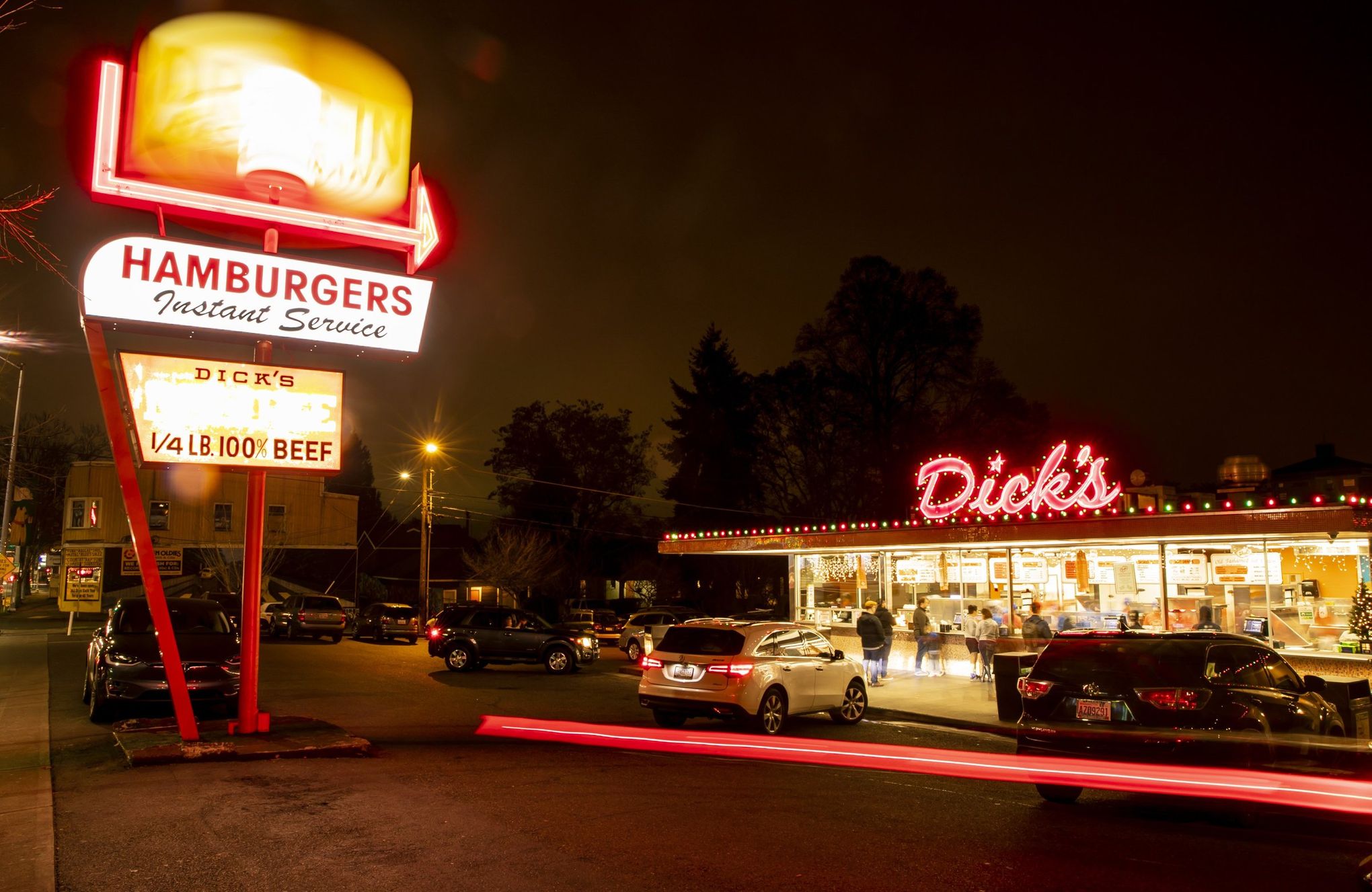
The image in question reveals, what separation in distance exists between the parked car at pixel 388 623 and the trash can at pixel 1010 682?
85.0 feet

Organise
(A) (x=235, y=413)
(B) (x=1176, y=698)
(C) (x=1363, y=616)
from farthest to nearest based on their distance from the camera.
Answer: (C) (x=1363, y=616)
(A) (x=235, y=413)
(B) (x=1176, y=698)

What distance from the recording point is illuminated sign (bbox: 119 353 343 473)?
10570 millimetres

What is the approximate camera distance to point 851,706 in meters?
14.8

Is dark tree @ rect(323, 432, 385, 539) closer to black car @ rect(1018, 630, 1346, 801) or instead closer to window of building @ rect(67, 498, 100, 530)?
window of building @ rect(67, 498, 100, 530)

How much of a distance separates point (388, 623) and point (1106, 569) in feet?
81.2

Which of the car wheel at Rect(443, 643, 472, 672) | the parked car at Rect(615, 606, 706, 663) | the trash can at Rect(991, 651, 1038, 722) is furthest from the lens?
the parked car at Rect(615, 606, 706, 663)

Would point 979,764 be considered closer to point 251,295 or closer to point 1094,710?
point 1094,710

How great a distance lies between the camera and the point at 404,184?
42.3 ft

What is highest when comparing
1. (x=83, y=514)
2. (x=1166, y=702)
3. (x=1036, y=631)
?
(x=83, y=514)

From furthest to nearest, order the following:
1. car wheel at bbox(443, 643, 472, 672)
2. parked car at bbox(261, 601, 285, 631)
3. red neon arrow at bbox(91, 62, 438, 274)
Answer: parked car at bbox(261, 601, 285, 631)
car wheel at bbox(443, 643, 472, 672)
red neon arrow at bbox(91, 62, 438, 274)

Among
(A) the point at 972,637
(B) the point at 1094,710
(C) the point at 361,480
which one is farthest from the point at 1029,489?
(C) the point at 361,480

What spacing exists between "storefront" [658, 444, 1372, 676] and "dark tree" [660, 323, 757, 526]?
89.4 ft

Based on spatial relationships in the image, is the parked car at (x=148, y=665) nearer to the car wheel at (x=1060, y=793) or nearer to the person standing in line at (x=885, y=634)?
the car wheel at (x=1060, y=793)

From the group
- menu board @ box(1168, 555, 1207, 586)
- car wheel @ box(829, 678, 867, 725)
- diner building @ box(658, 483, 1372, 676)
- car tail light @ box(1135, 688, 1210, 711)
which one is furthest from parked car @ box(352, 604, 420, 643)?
car tail light @ box(1135, 688, 1210, 711)
